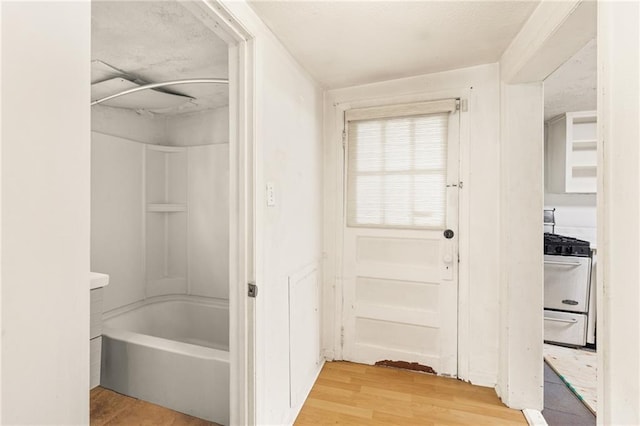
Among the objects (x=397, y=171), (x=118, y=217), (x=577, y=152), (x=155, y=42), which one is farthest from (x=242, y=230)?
(x=577, y=152)

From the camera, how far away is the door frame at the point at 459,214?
2145 mm

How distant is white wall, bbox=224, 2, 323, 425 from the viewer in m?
1.42

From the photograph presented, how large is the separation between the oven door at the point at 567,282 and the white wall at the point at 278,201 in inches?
87.8

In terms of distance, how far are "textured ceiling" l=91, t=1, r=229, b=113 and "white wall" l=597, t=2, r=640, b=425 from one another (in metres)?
1.65

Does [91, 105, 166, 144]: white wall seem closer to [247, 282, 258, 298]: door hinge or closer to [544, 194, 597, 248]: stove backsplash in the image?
[247, 282, 258, 298]: door hinge

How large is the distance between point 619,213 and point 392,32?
4.40 ft

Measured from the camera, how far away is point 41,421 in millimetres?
503

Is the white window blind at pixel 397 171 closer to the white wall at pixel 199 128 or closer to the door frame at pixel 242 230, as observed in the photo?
the door frame at pixel 242 230

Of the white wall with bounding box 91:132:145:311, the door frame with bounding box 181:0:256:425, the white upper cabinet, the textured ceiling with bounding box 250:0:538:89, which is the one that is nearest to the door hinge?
the door frame with bounding box 181:0:256:425

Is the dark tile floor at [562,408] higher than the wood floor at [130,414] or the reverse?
the reverse

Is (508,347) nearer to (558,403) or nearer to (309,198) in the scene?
(558,403)

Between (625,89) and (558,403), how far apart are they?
207 centimetres

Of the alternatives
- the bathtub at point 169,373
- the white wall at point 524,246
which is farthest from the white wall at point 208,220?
the white wall at point 524,246

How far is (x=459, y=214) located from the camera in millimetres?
2170
